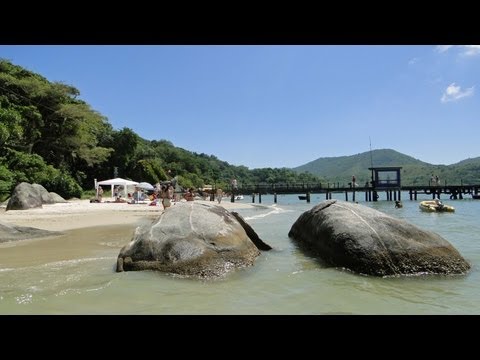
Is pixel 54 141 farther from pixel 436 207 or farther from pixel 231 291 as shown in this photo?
pixel 231 291

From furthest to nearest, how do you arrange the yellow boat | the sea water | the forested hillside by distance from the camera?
the forested hillside
the yellow boat
the sea water

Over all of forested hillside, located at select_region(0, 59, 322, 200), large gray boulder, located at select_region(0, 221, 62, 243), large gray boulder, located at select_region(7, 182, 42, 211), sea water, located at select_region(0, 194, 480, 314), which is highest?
forested hillside, located at select_region(0, 59, 322, 200)

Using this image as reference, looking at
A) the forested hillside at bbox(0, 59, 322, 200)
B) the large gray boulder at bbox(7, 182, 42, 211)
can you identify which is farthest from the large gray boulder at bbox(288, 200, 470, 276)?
the forested hillside at bbox(0, 59, 322, 200)

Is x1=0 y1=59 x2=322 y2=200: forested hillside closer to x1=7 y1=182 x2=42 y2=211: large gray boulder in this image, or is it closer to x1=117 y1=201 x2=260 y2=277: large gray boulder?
x1=7 y1=182 x2=42 y2=211: large gray boulder

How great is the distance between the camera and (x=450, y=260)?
6641 mm

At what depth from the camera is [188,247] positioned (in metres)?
6.55

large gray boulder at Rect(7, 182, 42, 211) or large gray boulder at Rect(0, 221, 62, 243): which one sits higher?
large gray boulder at Rect(7, 182, 42, 211)

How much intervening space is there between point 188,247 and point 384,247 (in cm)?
336

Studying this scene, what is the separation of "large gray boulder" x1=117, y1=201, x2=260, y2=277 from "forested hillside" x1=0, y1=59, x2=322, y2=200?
903 inches

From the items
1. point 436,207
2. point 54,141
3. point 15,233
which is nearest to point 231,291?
point 15,233

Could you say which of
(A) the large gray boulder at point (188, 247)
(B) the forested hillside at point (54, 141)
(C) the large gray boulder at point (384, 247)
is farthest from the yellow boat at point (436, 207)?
(A) the large gray boulder at point (188, 247)

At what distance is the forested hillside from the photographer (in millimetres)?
32594
